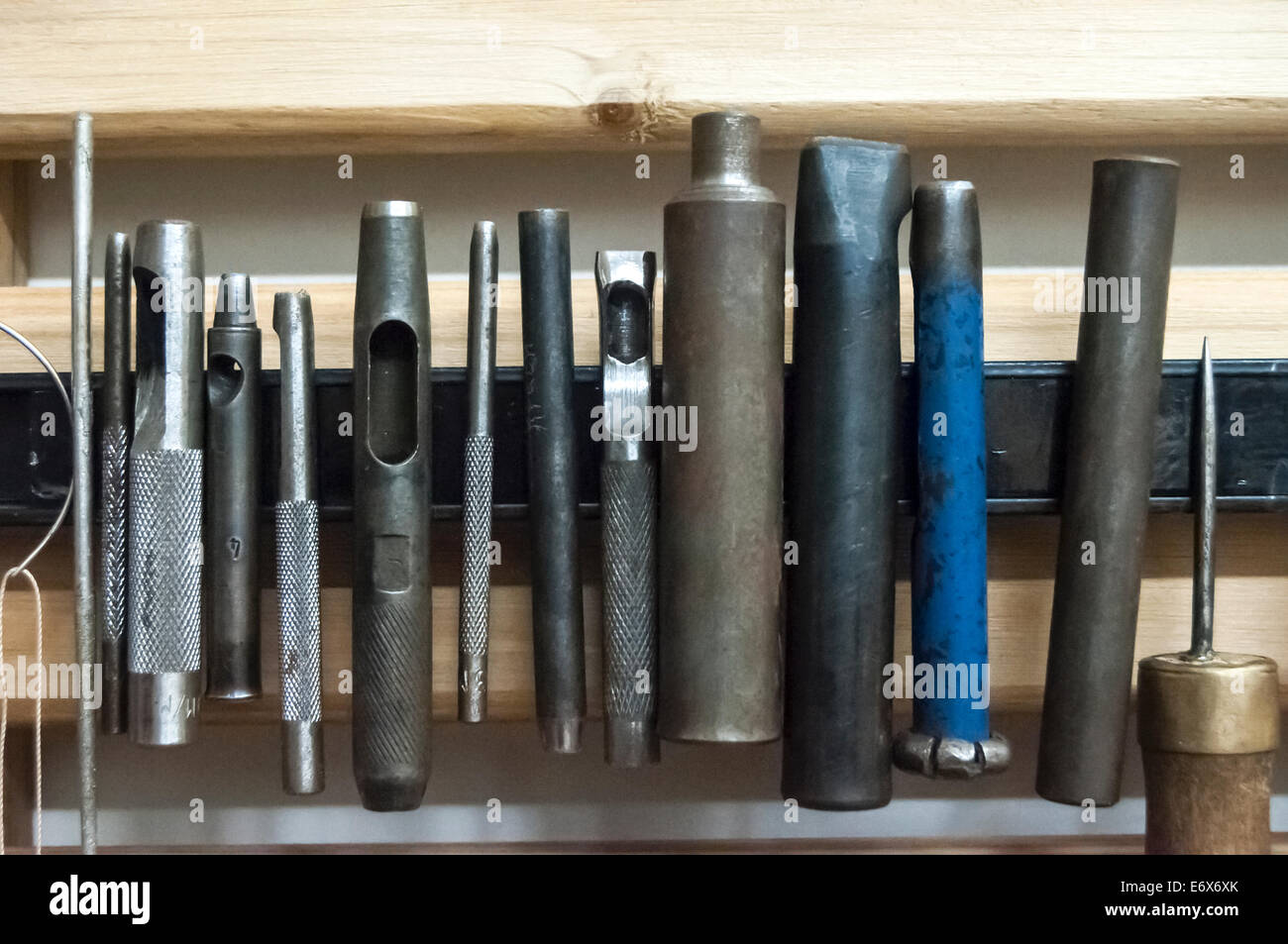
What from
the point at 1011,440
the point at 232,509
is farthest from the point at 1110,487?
the point at 232,509

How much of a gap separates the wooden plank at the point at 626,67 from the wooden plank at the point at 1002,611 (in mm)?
197

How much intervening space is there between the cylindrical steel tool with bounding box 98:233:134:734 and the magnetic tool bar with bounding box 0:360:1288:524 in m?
0.02

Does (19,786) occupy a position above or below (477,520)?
below

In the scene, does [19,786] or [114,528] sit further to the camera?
[19,786]

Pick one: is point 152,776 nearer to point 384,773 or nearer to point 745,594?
point 384,773

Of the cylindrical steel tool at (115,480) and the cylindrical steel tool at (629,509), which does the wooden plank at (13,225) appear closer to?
the cylindrical steel tool at (115,480)

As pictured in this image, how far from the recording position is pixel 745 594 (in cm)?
47

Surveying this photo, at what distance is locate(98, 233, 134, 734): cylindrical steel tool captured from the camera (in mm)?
503

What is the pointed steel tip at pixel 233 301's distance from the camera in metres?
0.50

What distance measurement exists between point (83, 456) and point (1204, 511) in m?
0.48

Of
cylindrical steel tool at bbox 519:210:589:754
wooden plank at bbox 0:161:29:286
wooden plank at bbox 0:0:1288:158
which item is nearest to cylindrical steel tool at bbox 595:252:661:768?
cylindrical steel tool at bbox 519:210:589:754

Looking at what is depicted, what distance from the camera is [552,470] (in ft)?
1.63

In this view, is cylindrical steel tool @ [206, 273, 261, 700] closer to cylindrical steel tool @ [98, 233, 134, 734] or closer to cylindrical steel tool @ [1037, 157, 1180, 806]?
cylindrical steel tool @ [98, 233, 134, 734]

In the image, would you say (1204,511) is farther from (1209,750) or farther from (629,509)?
(629,509)
